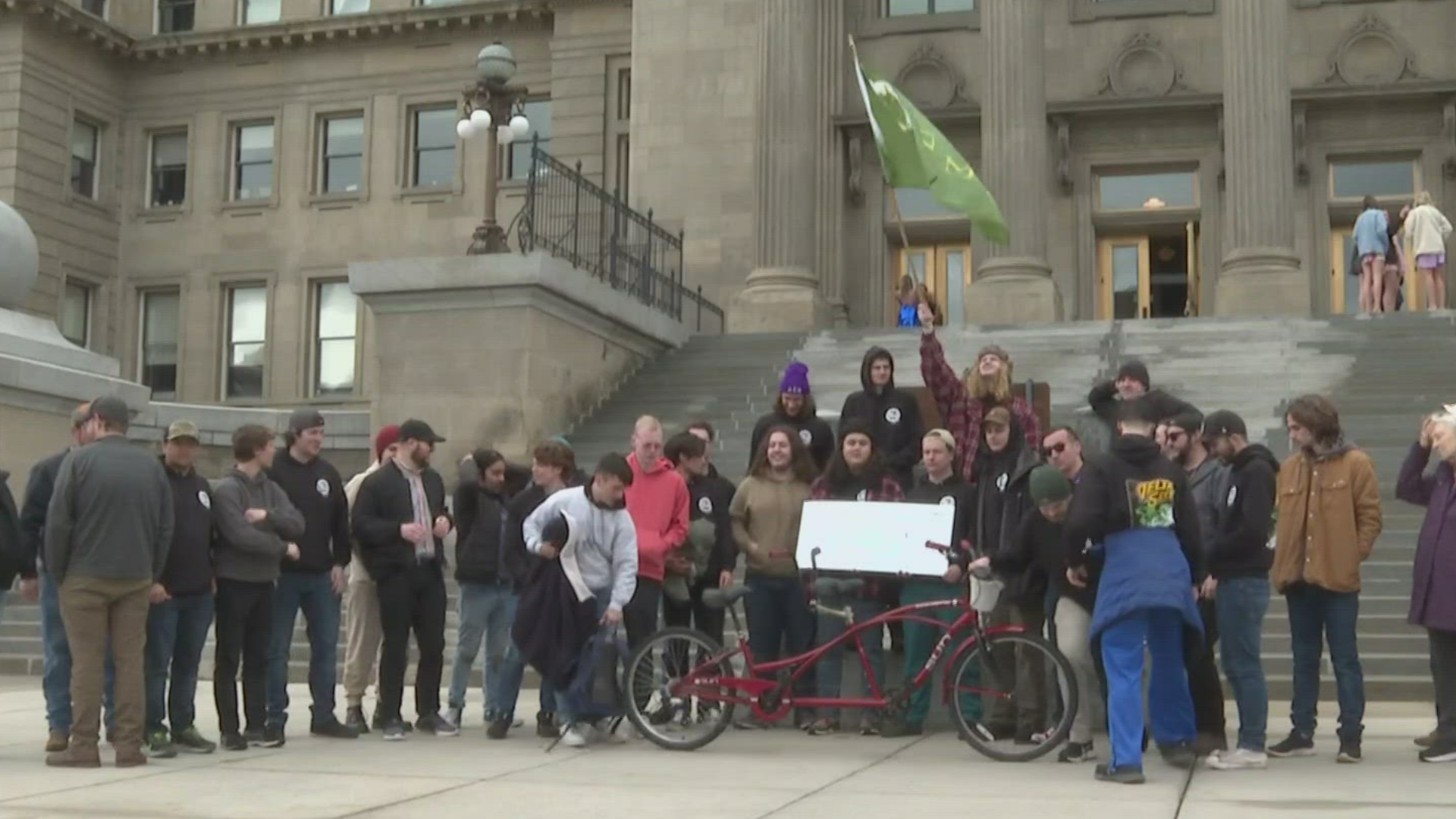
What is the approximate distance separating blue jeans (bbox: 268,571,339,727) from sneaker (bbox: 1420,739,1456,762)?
628cm

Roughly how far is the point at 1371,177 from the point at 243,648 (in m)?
24.8

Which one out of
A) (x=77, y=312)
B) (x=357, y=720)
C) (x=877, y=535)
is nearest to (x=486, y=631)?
(x=357, y=720)

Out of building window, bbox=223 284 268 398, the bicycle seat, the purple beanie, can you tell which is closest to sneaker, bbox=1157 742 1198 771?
the bicycle seat

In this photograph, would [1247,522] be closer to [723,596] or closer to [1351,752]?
[1351,752]

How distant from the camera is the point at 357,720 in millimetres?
10906

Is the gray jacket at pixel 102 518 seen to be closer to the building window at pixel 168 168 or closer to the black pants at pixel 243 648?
the black pants at pixel 243 648

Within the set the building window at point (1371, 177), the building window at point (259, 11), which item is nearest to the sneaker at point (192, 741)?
the building window at point (1371, 177)

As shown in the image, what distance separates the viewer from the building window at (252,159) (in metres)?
41.0

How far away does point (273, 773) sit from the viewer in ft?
29.3

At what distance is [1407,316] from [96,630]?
1813 centimetres

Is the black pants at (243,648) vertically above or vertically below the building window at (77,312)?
below

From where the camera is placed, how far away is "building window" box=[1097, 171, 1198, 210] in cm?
3072

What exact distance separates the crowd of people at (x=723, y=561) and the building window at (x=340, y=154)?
3018 cm

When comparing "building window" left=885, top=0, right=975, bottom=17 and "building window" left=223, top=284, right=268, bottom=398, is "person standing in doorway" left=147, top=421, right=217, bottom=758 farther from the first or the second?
"building window" left=223, top=284, right=268, bottom=398
